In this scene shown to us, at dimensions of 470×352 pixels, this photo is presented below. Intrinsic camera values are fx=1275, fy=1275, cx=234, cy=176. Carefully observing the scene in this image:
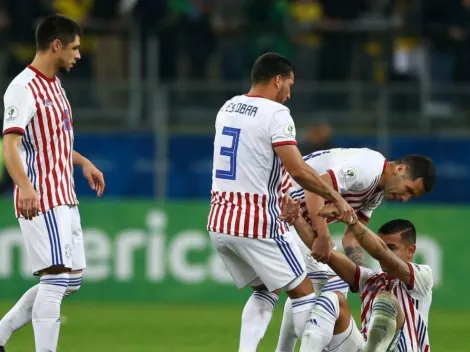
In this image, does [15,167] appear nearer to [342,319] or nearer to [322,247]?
[322,247]

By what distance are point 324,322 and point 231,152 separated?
1.25 metres

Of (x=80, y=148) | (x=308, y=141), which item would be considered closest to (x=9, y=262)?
(x=80, y=148)

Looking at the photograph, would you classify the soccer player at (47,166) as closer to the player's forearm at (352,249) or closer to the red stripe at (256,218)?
the red stripe at (256,218)

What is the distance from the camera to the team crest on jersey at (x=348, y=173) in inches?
323

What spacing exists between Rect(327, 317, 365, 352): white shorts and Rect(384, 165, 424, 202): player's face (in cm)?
93

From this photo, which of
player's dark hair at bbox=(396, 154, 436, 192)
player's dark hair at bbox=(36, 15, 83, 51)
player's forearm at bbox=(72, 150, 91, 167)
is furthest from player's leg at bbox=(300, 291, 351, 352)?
player's dark hair at bbox=(36, 15, 83, 51)

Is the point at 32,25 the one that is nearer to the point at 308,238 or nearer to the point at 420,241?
the point at 420,241

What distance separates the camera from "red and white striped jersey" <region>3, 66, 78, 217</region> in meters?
8.13

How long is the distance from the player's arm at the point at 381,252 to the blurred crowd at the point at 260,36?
32.6 ft

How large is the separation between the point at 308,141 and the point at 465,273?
249cm

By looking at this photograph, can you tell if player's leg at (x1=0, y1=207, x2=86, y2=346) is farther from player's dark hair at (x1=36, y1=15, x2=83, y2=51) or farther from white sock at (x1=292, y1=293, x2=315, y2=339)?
white sock at (x1=292, y1=293, x2=315, y2=339)

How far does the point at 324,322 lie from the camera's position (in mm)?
8188

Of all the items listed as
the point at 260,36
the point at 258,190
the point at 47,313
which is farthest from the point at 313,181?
the point at 260,36

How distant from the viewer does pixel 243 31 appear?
18.0 metres
